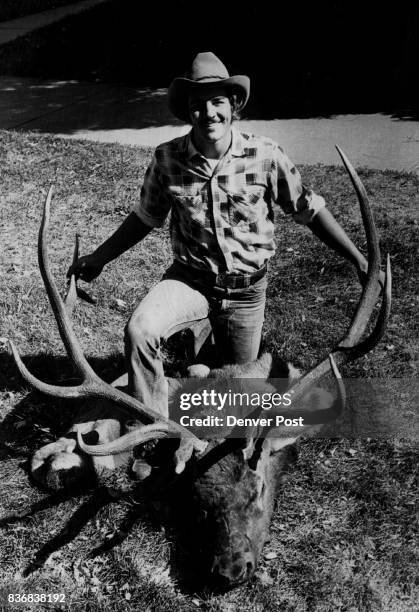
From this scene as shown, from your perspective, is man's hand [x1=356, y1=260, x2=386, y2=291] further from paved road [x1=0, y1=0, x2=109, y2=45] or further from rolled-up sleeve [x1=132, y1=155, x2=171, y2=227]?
paved road [x1=0, y1=0, x2=109, y2=45]

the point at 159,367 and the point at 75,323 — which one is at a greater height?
the point at 159,367

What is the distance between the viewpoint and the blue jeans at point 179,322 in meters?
3.61

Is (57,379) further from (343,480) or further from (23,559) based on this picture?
(343,480)

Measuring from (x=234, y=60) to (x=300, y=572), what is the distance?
12135 mm

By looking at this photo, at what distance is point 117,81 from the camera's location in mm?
13414

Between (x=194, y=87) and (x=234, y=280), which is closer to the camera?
(x=194, y=87)

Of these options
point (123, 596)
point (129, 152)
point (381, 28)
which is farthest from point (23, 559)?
point (381, 28)

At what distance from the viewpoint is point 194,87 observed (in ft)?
11.6

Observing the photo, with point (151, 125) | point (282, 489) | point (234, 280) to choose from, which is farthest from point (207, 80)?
point (151, 125)

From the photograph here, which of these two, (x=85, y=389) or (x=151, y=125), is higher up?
(x=85, y=389)

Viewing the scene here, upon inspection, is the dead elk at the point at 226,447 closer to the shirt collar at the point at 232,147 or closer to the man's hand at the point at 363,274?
the man's hand at the point at 363,274

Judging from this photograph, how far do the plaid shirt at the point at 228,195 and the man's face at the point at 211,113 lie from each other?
166mm

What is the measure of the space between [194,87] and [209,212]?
0.70 meters

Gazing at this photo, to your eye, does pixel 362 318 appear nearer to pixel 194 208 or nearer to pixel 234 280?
pixel 234 280
